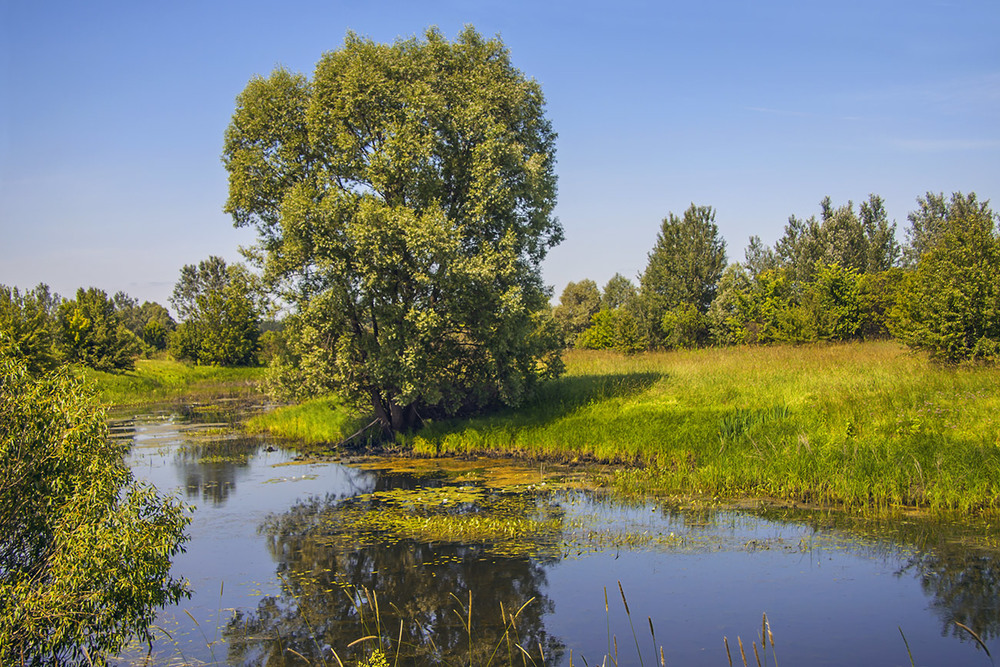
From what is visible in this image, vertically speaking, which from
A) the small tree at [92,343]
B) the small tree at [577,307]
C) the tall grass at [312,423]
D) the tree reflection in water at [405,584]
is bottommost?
the tree reflection in water at [405,584]

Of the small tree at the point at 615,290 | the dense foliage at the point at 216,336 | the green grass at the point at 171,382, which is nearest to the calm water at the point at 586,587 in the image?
the green grass at the point at 171,382

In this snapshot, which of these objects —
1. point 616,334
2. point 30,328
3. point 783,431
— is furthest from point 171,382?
point 783,431

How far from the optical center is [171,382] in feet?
192

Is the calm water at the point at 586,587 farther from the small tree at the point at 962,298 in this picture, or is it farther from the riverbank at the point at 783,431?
the small tree at the point at 962,298

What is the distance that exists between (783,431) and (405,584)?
1040cm

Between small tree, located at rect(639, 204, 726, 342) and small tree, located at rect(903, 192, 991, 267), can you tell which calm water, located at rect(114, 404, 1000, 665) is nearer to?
small tree, located at rect(639, 204, 726, 342)

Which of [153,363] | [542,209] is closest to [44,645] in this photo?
[542,209]

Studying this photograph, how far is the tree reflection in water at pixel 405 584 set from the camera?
943 centimetres

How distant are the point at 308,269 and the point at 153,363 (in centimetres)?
4982

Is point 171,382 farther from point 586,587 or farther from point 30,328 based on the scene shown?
point 586,587

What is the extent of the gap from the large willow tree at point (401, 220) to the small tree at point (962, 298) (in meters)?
12.7

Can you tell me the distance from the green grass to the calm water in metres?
36.2

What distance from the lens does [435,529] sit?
579 inches

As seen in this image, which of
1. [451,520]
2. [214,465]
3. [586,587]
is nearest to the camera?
[586,587]
